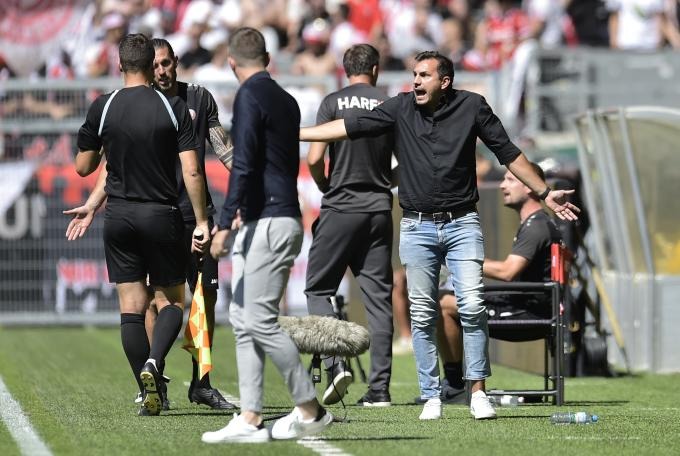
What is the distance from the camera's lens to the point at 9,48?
19781 mm

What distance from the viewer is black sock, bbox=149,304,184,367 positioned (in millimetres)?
9055

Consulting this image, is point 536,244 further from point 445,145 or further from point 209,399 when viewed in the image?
point 209,399

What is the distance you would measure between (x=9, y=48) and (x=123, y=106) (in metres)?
11.3

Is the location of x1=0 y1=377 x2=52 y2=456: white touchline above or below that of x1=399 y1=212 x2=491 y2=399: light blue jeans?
below

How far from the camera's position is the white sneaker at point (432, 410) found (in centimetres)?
912

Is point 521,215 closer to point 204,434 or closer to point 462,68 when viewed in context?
point 204,434

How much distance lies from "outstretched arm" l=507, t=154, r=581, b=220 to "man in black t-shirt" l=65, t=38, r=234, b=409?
1749mm

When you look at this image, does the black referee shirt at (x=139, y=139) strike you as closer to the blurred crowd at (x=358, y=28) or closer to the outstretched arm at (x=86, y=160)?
the outstretched arm at (x=86, y=160)

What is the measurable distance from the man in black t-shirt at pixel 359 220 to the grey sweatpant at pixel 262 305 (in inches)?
102

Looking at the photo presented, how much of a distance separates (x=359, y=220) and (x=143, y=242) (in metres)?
1.81

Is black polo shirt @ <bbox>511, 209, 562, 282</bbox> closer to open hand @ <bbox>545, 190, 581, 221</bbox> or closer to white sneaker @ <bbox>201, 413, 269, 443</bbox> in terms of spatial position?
open hand @ <bbox>545, 190, 581, 221</bbox>

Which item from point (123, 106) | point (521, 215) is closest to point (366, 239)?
point (521, 215)

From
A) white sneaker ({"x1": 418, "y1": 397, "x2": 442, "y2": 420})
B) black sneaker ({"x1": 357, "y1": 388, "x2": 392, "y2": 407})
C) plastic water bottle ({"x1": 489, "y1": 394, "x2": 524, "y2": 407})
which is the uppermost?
white sneaker ({"x1": 418, "y1": 397, "x2": 442, "y2": 420})

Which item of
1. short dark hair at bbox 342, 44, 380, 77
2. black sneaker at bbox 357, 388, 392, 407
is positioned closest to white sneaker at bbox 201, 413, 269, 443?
black sneaker at bbox 357, 388, 392, 407
